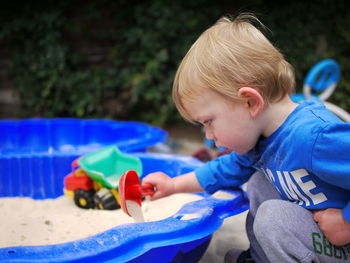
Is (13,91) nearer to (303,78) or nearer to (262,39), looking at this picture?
(303,78)

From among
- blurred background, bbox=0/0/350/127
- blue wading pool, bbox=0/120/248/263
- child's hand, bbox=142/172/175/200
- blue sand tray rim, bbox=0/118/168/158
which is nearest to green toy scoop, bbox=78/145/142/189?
child's hand, bbox=142/172/175/200

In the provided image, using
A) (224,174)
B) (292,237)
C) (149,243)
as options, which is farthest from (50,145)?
(292,237)

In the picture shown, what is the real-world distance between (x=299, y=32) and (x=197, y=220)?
245 cm

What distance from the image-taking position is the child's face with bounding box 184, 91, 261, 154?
0.72 m

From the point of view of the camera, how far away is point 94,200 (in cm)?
115

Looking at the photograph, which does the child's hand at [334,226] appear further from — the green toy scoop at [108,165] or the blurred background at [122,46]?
the blurred background at [122,46]

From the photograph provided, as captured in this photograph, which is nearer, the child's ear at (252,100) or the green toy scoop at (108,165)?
the child's ear at (252,100)

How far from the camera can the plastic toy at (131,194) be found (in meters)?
0.85

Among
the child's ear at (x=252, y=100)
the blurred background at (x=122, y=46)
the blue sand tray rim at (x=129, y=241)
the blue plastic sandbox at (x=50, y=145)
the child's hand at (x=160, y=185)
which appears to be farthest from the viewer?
the blurred background at (x=122, y=46)

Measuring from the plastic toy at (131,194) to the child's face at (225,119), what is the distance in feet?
0.80

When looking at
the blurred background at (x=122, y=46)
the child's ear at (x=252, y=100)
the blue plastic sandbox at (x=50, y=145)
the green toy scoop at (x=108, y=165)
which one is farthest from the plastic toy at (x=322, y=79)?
the child's ear at (x=252, y=100)

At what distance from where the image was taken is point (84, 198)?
1148 millimetres

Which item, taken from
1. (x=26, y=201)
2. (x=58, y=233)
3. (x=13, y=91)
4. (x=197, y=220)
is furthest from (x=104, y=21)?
(x=197, y=220)

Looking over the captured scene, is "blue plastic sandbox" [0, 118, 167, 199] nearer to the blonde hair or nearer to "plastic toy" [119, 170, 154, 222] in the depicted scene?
"plastic toy" [119, 170, 154, 222]
